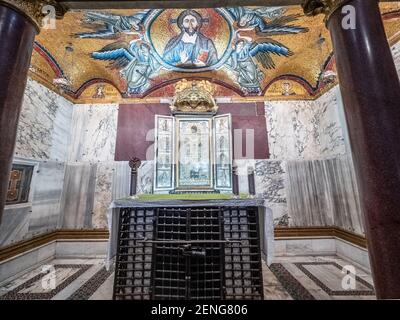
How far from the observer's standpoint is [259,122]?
5949mm

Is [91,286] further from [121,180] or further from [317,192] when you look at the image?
[317,192]

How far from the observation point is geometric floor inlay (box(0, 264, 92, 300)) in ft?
10.8

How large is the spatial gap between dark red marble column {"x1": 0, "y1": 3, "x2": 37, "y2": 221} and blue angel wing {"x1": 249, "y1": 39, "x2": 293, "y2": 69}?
473 cm

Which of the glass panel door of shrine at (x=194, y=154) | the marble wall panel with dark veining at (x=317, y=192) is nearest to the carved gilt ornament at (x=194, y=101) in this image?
the glass panel door of shrine at (x=194, y=154)

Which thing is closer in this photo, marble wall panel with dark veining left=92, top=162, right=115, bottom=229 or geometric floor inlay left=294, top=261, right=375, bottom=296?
geometric floor inlay left=294, top=261, right=375, bottom=296

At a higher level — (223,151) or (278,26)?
(278,26)

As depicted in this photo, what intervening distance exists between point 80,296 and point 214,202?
8.80 feet

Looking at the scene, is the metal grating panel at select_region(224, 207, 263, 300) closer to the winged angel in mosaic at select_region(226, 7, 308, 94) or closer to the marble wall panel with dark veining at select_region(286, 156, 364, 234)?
the marble wall panel with dark veining at select_region(286, 156, 364, 234)

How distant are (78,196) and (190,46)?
5.04m

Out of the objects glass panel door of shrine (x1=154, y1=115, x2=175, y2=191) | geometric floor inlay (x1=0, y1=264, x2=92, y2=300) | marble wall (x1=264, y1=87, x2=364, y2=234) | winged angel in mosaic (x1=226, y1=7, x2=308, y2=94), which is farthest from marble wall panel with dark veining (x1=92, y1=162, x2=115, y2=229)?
winged angel in mosaic (x1=226, y1=7, x2=308, y2=94)

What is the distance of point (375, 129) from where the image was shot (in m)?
1.95

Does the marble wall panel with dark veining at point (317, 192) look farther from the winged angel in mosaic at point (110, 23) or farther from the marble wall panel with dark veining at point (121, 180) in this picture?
the winged angel in mosaic at point (110, 23)

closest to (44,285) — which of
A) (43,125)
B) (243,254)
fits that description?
(43,125)

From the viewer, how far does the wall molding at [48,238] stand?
157 inches
